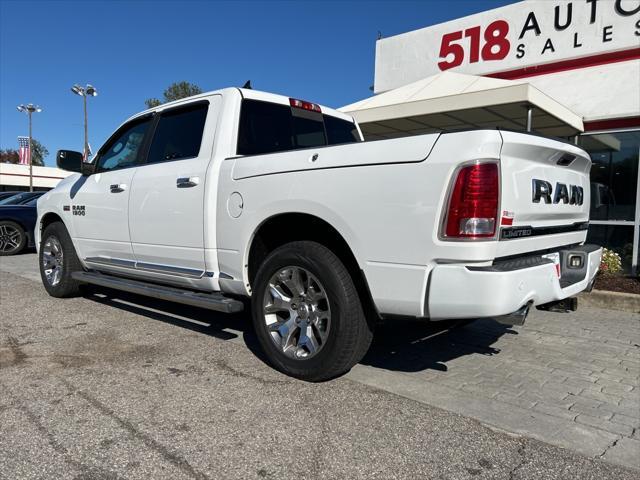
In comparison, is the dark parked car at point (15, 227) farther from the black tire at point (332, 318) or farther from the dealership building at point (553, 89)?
the black tire at point (332, 318)

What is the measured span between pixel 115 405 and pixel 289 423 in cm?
108

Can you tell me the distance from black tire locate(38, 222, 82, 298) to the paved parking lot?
94 centimetres

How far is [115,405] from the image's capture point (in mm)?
2971

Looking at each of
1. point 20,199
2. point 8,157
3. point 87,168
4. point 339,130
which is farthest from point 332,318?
point 8,157

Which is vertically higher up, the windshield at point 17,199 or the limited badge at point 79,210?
the windshield at point 17,199

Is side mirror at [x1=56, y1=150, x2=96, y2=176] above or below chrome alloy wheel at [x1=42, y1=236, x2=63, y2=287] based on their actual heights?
above

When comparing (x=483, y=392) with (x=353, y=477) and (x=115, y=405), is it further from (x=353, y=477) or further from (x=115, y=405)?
(x=115, y=405)

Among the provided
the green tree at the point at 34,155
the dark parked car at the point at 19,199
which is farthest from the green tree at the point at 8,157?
the dark parked car at the point at 19,199

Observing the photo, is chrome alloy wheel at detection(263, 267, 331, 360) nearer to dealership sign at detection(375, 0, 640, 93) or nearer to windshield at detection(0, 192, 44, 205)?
dealership sign at detection(375, 0, 640, 93)

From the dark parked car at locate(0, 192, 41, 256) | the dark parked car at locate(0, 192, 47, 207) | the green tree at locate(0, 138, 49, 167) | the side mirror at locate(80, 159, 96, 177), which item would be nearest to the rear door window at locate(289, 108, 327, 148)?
the side mirror at locate(80, 159, 96, 177)

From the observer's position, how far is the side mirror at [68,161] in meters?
5.32

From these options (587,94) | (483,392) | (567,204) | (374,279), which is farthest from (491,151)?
(587,94)

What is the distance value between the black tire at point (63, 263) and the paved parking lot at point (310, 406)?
37.1 inches

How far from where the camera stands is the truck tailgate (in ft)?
8.85
